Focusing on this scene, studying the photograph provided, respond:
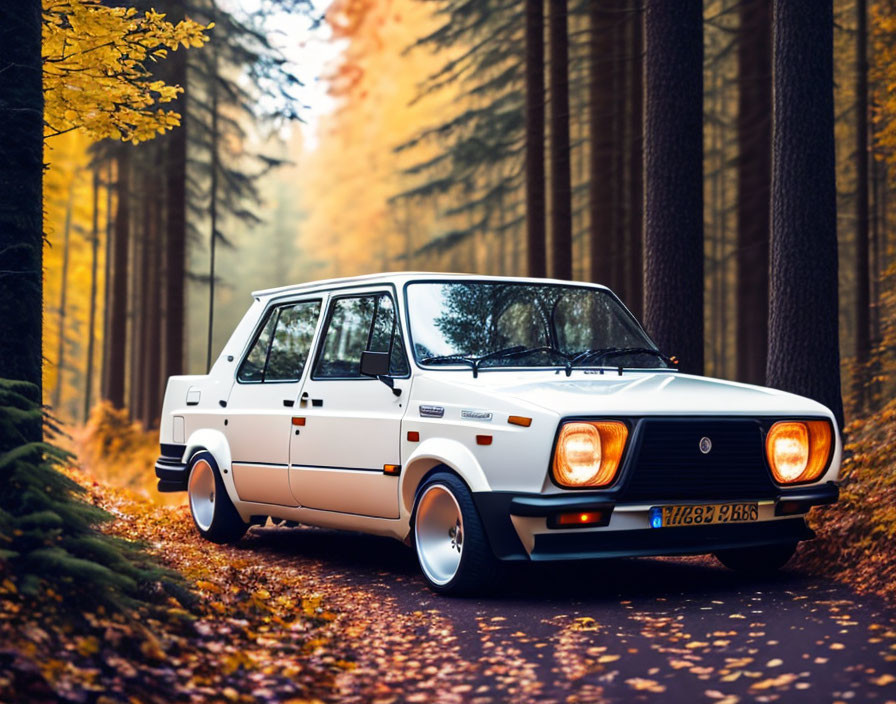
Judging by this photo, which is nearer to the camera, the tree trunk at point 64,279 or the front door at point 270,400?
the front door at point 270,400

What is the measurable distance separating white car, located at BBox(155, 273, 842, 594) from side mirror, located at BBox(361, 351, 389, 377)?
0.01 metres

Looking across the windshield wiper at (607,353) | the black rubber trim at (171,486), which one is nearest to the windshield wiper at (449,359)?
the windshield wiper at (607,353)

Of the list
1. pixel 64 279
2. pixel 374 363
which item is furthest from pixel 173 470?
pixel 64 279

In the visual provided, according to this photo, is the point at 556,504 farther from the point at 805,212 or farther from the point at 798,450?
the point at 805,212

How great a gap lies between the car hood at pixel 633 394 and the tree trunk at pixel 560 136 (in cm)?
851

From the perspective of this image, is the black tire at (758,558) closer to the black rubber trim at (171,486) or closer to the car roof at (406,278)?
the car roof at (406,278)

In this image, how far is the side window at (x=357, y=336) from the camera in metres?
8.06

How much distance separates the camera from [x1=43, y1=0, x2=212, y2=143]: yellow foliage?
9531 millimetres

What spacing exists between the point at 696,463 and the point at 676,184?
188 inches

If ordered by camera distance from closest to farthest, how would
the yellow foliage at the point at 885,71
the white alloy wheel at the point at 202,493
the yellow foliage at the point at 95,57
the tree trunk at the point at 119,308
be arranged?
the yellow foliage at the point at 95,57 < the white alloy wheel at the point at 202,493 < the yellow foliage at the point at 885,71 < the tree trunk at the point at 119,308

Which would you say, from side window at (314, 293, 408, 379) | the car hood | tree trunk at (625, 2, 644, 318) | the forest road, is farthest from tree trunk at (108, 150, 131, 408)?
the car hood

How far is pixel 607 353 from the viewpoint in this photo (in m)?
8.21

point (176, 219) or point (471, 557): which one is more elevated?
point (176, 219)

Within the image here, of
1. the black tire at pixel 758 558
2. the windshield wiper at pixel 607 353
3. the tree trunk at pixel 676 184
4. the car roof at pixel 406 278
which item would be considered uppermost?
the tree trunk at pixel 676 184
